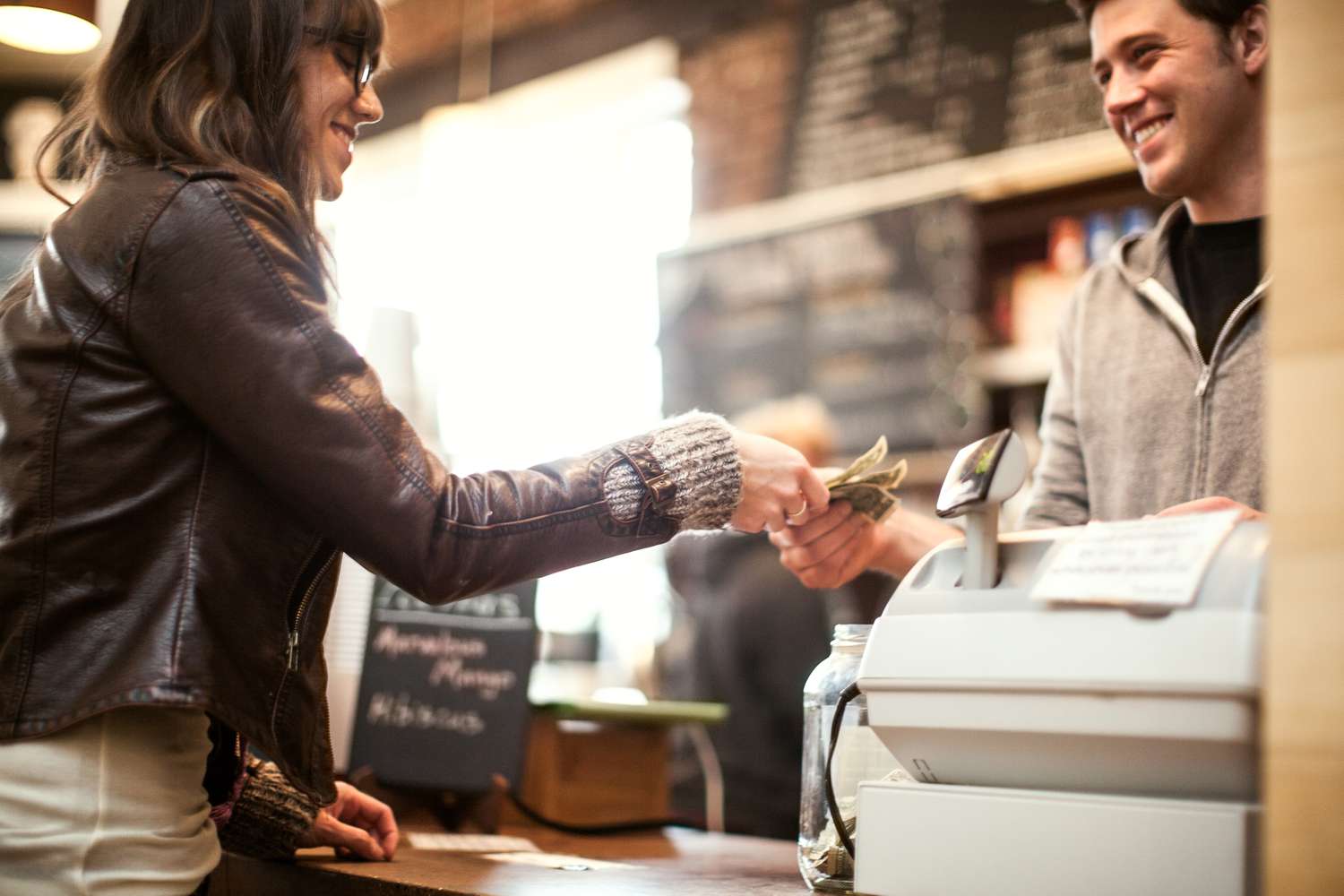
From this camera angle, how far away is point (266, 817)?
151 cm

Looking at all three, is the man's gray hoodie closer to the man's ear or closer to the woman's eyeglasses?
the man's ear

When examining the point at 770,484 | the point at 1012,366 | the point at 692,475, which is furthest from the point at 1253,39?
the point at 1012,366

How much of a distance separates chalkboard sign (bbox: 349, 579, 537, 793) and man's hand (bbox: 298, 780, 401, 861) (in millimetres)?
445

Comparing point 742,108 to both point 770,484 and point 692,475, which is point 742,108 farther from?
point 692,475

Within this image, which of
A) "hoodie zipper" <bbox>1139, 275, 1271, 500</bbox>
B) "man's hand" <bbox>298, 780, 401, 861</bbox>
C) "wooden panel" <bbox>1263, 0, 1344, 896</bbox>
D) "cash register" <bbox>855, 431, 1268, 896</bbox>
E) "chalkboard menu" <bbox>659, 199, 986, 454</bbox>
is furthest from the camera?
"chalkboard menu" <bbox>659, 199, 986, 454</bbox>

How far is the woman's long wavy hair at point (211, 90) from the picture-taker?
4.20 feet

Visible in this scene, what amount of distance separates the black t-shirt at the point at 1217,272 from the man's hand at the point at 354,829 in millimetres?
1417

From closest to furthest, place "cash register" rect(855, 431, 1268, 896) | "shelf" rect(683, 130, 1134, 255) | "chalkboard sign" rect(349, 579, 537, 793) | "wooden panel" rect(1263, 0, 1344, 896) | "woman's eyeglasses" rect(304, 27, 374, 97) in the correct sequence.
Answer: "wooden panel" rect(1263, 0, 1344, 896)
"cash register" rect(855, 431, 1268, 896)
"woman's eyeglasses" rect(304, 27, 374, 97)
"chalkboard sign" rect(349, 579, 537, 793)
"shelf" rect(683, 130, 1134, 255)

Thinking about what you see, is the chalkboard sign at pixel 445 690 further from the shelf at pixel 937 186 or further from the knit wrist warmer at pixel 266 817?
the shelf at pixel 937 186

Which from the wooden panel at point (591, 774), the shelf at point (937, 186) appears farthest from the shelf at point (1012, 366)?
the wooden panel at point (591, 774)

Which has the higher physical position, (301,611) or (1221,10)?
(1221,10)

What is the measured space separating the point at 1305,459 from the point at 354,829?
123 centimetres

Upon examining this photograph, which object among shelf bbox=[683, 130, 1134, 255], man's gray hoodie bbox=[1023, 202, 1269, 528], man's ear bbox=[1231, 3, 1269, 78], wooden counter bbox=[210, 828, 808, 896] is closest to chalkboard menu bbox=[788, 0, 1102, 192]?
shelf bbox=[683, 130, 1134, 255]

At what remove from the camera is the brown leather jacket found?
1140 mm
